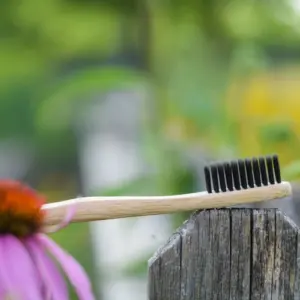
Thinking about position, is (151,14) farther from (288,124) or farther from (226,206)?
(226,206)

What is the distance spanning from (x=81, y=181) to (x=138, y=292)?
1104 mm

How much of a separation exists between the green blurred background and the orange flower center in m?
0.41

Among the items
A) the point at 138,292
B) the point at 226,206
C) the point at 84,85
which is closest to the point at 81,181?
the point at 138,292

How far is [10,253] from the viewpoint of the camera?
2.10 ft

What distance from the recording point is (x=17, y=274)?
0.64 meters

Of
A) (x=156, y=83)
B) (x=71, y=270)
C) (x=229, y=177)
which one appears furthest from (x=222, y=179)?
(x=156, y=83)

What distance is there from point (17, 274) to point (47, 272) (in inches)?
1.0

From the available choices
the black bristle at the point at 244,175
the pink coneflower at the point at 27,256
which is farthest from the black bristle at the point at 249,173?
the pink coneflower at the point at 27,256

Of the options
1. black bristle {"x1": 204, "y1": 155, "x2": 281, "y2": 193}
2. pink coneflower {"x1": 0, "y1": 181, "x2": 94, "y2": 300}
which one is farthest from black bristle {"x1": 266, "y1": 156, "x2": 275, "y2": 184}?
pink coneflower {"x1": 0, "y1": 181, "x2": 94, "y2": 300}

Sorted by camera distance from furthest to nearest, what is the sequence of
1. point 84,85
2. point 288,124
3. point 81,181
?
point 81,181 → point 84,85 → point 288,124

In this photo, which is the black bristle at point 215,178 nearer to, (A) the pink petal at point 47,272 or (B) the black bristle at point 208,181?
(B) the black bristle at point 208,181

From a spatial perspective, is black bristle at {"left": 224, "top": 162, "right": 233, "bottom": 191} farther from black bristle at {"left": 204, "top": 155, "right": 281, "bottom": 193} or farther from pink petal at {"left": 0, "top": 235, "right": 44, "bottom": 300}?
pink petal at {"left": 0, "top": 235, "right": 44, "bottom": 300}

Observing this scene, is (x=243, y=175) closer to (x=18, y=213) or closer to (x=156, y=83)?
(x=18, y=213)

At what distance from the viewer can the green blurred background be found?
1.37 meters
